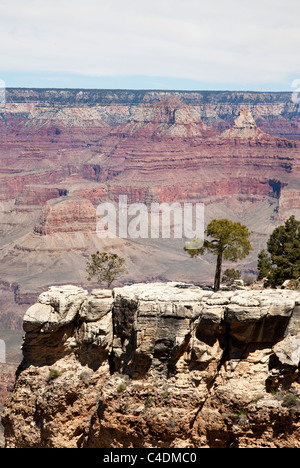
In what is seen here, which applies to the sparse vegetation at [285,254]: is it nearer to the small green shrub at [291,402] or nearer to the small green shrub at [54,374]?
the small green shrub at [291,402]

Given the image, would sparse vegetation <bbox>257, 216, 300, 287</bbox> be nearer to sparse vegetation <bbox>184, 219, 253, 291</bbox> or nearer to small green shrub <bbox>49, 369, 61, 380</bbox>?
sparse vegetation <bbox>184, 219, 253, 291</bbox>

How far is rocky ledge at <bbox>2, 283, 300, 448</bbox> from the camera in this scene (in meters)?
37.1

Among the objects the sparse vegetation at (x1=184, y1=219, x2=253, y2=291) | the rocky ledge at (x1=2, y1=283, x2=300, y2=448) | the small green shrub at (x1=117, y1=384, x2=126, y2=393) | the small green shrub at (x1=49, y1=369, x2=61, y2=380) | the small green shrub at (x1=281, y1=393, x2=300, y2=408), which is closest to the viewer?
the small green shrub at (x1=281, y1=393, x2=300, y2=408)

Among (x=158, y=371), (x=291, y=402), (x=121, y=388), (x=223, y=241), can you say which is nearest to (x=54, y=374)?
(x=121, y=388)

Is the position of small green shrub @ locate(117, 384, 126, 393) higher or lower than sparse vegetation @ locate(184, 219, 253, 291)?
lower

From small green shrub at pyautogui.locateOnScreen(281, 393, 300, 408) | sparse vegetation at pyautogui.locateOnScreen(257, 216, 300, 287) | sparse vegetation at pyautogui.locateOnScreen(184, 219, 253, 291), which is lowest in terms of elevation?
small green shrub at pyautogui.locateOnScreen(281, 393, 300, 408)

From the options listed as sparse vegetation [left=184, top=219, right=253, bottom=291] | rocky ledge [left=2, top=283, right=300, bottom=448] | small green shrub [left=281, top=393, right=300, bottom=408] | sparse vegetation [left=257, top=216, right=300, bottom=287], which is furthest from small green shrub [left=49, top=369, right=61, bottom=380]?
sparse vegetation [left=257, top=216, right=300, bottom=287]

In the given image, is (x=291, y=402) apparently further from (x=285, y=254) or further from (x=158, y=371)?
(x=285, y=254)

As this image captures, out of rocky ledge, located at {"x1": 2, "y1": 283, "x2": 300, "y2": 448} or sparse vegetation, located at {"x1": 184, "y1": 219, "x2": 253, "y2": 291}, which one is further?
sparse vegetation, located at {"x1": 184, "y1": 219, "x2": 253, "y2": 291}

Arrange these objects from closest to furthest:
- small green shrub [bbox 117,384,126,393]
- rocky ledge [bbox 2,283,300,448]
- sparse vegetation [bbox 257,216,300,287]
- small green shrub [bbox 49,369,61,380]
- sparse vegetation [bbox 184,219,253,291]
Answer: rocky ledge [bbox 2,283,300,448], small green shrub [bbox 117,384,126,393], small green shrub [bbox 49,369,61,380], sparse vegetation [bbox 184,219,253,291], sparse vegetation [bbox 257,216,300,287]
